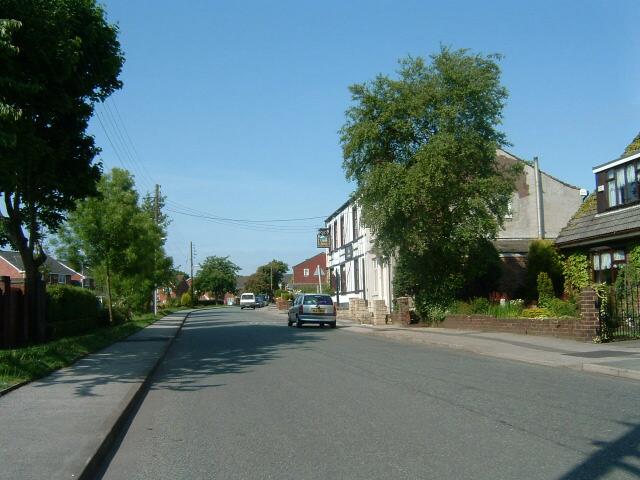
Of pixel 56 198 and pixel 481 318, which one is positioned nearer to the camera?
pixel 56 198

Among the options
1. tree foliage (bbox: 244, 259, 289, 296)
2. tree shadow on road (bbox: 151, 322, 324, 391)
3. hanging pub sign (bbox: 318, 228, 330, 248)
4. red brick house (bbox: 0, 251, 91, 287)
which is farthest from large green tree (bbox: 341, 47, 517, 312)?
tree foliage (bbox: 244, 259, 289, 296)

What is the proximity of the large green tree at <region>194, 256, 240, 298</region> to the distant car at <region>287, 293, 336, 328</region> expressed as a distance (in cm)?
9708

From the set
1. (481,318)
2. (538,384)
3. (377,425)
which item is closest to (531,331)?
(481,318)

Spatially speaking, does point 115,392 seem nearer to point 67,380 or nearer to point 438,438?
point 67,380

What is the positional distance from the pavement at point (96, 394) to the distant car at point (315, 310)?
11041 millimetres

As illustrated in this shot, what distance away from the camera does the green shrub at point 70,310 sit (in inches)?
922

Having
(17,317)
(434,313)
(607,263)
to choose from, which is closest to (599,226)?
(607,263)

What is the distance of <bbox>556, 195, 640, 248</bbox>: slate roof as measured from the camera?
22188 millimetres

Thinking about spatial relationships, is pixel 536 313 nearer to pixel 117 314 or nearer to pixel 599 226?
pixel 599 226

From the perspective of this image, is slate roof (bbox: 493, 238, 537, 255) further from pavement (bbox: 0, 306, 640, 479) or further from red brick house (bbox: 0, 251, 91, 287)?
red brick house (bbox: 0, 251, 91, 287)

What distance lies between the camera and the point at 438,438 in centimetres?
758

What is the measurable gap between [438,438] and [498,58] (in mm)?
21321

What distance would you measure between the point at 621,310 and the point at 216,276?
113 meters

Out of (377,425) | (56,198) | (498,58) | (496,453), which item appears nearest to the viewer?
(496,453)
